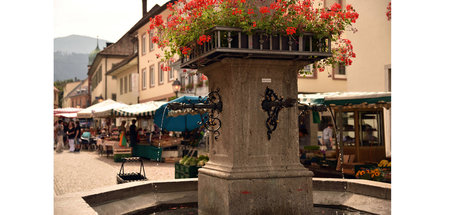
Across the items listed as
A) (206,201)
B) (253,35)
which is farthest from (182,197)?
(253,35)

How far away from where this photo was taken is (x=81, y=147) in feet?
95.8

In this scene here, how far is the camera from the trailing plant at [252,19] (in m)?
4.78

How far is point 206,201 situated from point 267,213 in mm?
781

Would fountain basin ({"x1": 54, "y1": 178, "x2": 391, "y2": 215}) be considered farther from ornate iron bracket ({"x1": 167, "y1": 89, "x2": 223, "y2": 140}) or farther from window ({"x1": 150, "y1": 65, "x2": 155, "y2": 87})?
window ({"x1": 150, "y1": 65, "x2": 155, "y2": 87})

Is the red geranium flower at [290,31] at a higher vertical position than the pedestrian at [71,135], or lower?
higher

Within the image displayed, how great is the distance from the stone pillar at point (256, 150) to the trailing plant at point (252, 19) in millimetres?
453

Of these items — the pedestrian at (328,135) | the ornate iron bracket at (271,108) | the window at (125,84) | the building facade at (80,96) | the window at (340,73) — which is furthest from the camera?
the building facade at (80,96)

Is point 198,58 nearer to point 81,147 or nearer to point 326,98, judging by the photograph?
point 326,98

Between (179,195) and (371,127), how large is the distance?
952cm

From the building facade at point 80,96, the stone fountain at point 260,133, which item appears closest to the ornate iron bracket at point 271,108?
the stone fountain at point 260,133

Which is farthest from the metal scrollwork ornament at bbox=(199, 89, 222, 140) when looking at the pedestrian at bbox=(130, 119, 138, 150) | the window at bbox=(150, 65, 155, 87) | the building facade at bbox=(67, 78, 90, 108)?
the building facade at bbox=(67, 78, 90, 108)

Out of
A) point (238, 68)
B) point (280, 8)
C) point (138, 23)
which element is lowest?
point (238, 68)

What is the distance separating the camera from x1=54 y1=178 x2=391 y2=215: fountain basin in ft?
19.5

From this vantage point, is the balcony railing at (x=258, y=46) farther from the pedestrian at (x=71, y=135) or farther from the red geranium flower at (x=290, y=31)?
the pedestrian at (x=71, y=135)
